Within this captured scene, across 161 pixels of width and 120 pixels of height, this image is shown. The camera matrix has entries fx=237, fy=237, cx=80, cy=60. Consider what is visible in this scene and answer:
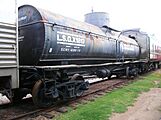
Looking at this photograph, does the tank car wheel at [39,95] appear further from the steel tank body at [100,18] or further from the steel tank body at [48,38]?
the steel tank body at [100,18]

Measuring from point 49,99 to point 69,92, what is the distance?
83cm

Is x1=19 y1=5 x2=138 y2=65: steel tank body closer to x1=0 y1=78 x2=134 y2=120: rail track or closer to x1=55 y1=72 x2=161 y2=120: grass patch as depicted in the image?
x1=0 y1=78 x2=134 y2=120: rail track

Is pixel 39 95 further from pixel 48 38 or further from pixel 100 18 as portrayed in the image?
pixel 100 18

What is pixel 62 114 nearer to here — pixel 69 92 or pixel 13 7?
pixel 69 92

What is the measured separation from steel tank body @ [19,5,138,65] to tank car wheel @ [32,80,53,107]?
26.7 inches

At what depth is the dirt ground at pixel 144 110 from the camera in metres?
6.98

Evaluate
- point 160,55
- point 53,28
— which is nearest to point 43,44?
point 53,28

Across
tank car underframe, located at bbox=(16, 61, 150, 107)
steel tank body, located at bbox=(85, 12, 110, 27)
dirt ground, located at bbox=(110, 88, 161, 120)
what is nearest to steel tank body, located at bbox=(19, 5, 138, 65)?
tank car underframe, located at bbox=(16, 61, 150, 107)

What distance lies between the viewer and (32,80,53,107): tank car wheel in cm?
714

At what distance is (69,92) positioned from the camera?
8281 millimetres

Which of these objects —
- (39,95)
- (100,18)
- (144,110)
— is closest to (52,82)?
(39,95)

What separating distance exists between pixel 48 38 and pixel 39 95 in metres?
1.79

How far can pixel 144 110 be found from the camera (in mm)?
7805

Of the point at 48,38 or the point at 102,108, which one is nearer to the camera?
the point at 48,38
